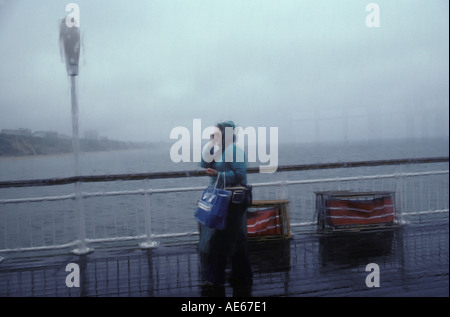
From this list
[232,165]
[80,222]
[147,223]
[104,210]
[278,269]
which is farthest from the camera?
[104,210]

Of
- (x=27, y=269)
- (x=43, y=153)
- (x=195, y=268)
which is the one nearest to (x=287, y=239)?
(x=195, y=268)

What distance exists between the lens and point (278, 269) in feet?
13.7

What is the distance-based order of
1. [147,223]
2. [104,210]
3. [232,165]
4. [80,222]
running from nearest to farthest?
[232,165]
[80,222]
[147,223]
[104,210]

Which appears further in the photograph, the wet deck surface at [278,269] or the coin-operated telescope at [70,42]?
the coin-operated telescope at [70,42]

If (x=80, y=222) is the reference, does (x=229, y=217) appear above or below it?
above

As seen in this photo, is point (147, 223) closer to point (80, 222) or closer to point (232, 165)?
point (80, 222)

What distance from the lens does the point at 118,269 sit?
4.30 meters

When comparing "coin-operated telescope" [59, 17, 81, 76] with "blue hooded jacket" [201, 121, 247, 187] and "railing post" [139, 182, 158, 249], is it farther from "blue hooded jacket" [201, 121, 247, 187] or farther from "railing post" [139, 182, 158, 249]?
"blue hooded jacket" [201, 121, 247, 187]

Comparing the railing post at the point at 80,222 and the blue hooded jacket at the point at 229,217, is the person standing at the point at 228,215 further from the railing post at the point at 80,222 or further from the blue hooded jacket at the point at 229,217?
the railing post at the point at 80,222

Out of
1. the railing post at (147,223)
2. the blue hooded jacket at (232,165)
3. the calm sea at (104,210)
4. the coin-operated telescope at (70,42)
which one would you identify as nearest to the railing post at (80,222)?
the calm sea at (104,210)

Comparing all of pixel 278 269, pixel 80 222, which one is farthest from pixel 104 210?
pixel 278 269

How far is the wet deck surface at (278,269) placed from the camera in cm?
358

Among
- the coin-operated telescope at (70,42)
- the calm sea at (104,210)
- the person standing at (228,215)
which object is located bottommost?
the calm sea at (104,210)
